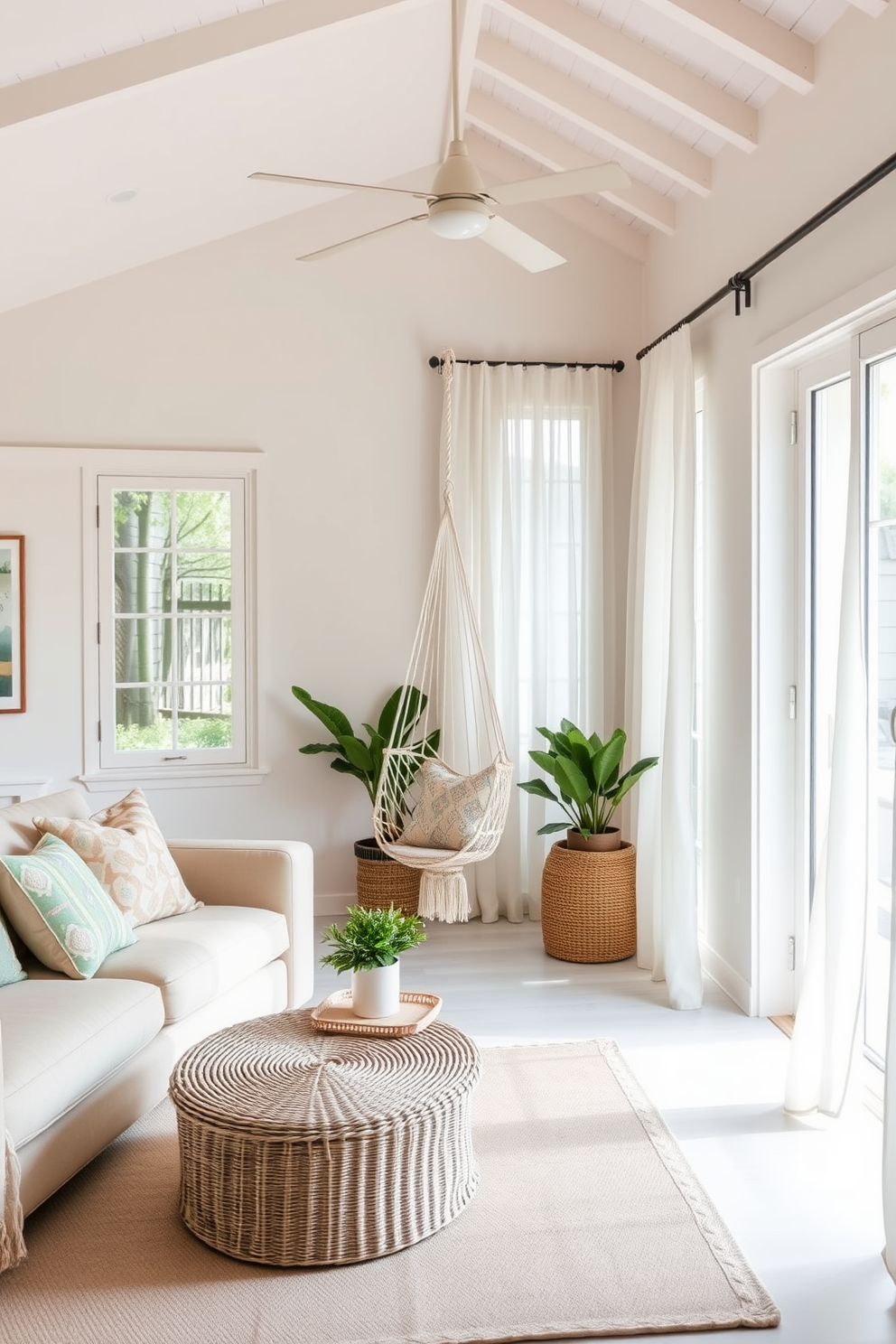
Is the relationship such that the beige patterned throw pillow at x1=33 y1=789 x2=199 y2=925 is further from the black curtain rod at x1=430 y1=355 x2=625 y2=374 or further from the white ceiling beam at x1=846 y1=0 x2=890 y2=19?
the white ceiling beam at x1=846 y1=0 x2=890 y2=19

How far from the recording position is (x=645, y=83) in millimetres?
3615

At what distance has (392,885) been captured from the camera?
4.61 meters

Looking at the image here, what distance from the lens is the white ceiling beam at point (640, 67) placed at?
357 centimetres

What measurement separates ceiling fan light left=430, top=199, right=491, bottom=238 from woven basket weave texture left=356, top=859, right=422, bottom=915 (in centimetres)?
275

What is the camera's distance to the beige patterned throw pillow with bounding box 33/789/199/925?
318cm

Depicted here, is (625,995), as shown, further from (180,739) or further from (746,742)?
(180,739)

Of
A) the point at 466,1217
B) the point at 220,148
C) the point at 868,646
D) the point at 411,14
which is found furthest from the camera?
the point at 220,148

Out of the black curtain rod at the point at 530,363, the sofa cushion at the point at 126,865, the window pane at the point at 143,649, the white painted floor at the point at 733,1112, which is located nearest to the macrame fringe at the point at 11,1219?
the sofa cushion at the point at 126,865

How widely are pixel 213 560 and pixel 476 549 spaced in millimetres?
1162

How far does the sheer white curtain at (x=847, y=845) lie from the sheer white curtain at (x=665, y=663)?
974 millimetres

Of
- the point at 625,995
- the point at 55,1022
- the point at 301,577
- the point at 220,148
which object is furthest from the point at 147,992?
the point at 220,148

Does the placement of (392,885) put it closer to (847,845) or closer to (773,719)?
(773,719)

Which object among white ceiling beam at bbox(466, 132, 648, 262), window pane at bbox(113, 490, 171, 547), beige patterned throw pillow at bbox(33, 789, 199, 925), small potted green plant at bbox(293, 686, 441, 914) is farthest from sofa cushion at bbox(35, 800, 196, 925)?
white ceiling beam at bbox(466, 132, 648, 262)

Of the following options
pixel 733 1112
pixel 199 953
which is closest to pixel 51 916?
pixel 199 953
